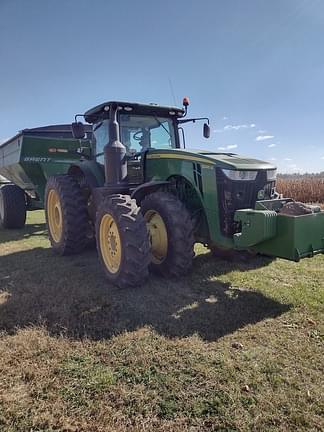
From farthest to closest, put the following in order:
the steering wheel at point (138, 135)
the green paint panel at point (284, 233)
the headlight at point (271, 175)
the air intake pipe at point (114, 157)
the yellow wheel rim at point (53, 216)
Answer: the yellow wheel rim at point (53, 216)
the steering wheel at point (138, 135)
the air intake pipe at point (114, 157)
the headlight at point (271, 175)
the green paint panel at point (284, 233)

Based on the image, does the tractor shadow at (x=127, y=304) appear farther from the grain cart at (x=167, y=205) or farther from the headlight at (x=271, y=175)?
the headlight at (x=271, y=175)

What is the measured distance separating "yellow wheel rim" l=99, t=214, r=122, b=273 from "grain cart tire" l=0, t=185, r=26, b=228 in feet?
17.0

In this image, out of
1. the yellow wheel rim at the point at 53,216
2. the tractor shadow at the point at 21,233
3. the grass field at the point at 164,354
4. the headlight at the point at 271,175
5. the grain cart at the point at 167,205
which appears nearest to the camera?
the grass field at the point at 164,354

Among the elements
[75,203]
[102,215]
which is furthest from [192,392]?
[75,203]

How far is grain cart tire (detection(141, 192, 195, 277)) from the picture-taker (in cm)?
419

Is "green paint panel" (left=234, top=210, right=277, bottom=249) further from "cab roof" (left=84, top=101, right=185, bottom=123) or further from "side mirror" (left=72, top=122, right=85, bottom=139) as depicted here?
"side mirror" (left=72, top=122, right=85, bottom=139)

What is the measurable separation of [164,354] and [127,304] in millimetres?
1045

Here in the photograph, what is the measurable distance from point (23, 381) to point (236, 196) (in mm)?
2858

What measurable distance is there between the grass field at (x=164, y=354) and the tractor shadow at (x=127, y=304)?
1 centimetres

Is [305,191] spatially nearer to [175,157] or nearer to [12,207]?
[12,207]

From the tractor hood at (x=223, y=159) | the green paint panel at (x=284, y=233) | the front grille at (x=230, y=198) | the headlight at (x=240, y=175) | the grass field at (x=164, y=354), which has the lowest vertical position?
the grass field at (x=164, y=354)

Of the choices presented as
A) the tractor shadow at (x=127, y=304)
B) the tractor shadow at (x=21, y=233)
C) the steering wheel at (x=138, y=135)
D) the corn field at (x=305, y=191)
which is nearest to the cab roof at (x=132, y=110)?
the steering wheel at (x=138, y=135)

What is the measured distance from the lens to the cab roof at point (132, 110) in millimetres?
5176

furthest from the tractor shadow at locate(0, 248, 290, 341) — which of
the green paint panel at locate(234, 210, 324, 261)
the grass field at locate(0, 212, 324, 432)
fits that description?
the green paint panel at locate(234, 210, 324, 261)
